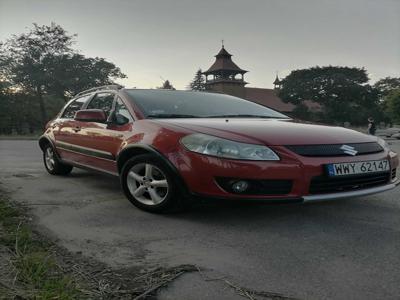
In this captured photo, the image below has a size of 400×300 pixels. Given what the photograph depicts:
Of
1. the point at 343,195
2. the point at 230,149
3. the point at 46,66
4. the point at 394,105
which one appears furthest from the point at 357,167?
the point at 394,105

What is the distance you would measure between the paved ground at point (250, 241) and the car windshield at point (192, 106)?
3.25 ft

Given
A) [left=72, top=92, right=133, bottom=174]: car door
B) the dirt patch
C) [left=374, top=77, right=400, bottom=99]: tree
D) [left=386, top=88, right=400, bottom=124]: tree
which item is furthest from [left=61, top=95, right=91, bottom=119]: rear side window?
[left=374, top=77, right=400, bottom=99]: tree

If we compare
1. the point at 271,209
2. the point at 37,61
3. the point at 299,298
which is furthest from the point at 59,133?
the point at 37,61

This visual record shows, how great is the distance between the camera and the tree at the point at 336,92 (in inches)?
2702

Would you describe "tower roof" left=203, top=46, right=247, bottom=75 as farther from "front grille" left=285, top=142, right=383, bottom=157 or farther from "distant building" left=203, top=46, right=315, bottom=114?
"front grille" left=285, top=142, right=383, bottom=157

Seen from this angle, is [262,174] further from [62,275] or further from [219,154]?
[62,275]

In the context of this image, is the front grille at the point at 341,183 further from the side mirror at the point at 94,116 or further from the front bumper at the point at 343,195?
the side mirror at the point at 94,116

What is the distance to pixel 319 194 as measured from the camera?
11.5 feet

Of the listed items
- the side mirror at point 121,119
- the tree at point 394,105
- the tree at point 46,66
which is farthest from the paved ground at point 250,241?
Answer: the tree at point 394,105

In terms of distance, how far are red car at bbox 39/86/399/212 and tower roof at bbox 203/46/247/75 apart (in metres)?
68.9

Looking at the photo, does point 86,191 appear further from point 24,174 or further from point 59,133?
point 24,174

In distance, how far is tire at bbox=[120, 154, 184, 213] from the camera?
375 cm

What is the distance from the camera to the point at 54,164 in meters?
6.29

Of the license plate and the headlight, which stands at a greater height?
the headlight
